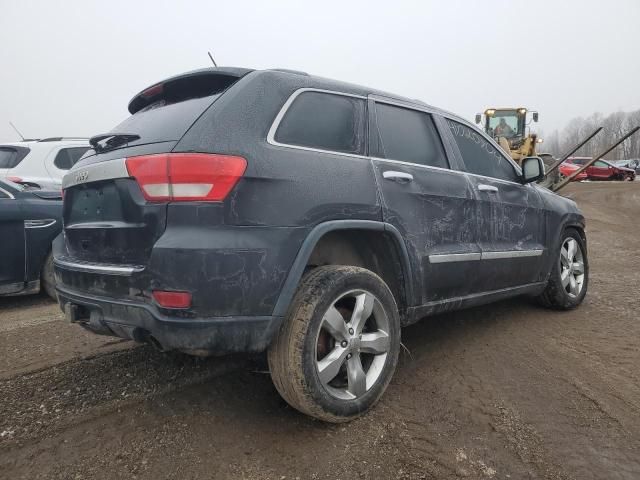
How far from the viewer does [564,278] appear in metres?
4.27

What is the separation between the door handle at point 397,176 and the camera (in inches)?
101

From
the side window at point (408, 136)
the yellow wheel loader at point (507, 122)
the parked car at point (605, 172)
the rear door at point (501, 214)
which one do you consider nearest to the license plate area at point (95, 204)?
the side window at point (408, 136)

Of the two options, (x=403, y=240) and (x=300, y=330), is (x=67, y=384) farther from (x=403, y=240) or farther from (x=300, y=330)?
(x=403, y=240)

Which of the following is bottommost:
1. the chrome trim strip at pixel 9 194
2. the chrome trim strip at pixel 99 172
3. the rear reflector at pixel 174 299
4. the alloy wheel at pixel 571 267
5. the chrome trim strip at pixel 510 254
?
the alloy wheel at pixel 571 267

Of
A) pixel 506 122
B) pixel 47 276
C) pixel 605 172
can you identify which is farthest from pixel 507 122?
pixel 47 276

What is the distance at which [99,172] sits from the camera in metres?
2.24

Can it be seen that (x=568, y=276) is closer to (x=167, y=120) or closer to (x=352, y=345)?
(x=352, y=345)

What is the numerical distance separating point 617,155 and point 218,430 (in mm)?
100487

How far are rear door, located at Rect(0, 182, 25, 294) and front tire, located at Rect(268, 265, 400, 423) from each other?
3562 mm

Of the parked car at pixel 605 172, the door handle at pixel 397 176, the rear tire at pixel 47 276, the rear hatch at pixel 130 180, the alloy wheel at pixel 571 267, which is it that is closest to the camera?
the rear hatch at pixel 130 180

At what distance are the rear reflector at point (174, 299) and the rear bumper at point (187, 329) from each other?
0.05m

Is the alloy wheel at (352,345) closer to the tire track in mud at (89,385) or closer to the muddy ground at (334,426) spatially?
the muddy ground at (334,426)

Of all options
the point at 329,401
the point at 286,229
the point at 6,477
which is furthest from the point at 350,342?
the point at 6,477

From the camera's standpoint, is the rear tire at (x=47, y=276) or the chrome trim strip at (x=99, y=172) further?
the rear tire at (x=47, y=276)
